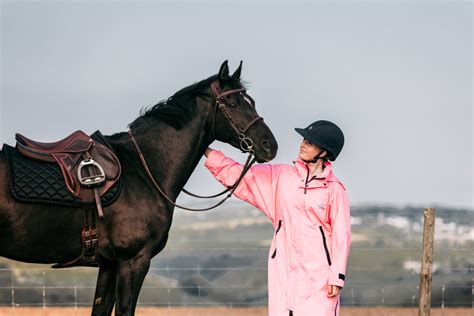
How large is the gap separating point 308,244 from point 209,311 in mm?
4988

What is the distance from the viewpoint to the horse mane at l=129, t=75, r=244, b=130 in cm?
586

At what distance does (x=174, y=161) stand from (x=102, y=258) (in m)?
0.88

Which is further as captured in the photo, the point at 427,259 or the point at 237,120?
the point at 427,259

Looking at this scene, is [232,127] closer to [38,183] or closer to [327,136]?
[327,136]

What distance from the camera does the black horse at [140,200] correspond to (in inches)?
213

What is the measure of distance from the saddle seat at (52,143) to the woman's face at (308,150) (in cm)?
155

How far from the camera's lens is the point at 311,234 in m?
5.04

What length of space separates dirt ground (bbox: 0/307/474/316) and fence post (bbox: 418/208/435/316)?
1.17 m

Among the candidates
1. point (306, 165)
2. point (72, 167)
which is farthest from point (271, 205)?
point (72, 167)

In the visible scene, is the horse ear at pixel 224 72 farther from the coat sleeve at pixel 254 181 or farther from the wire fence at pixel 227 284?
the wire fence at pixel 227 284

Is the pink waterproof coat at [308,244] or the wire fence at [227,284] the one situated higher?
the pink waterproof coat at [308,244]

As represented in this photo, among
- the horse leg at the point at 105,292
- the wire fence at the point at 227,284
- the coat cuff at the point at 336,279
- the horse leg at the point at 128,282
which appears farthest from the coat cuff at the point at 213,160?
the wire fence at the point at 227,284

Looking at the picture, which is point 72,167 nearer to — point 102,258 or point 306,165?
point 102,258

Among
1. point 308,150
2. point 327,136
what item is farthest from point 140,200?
point 327,136
